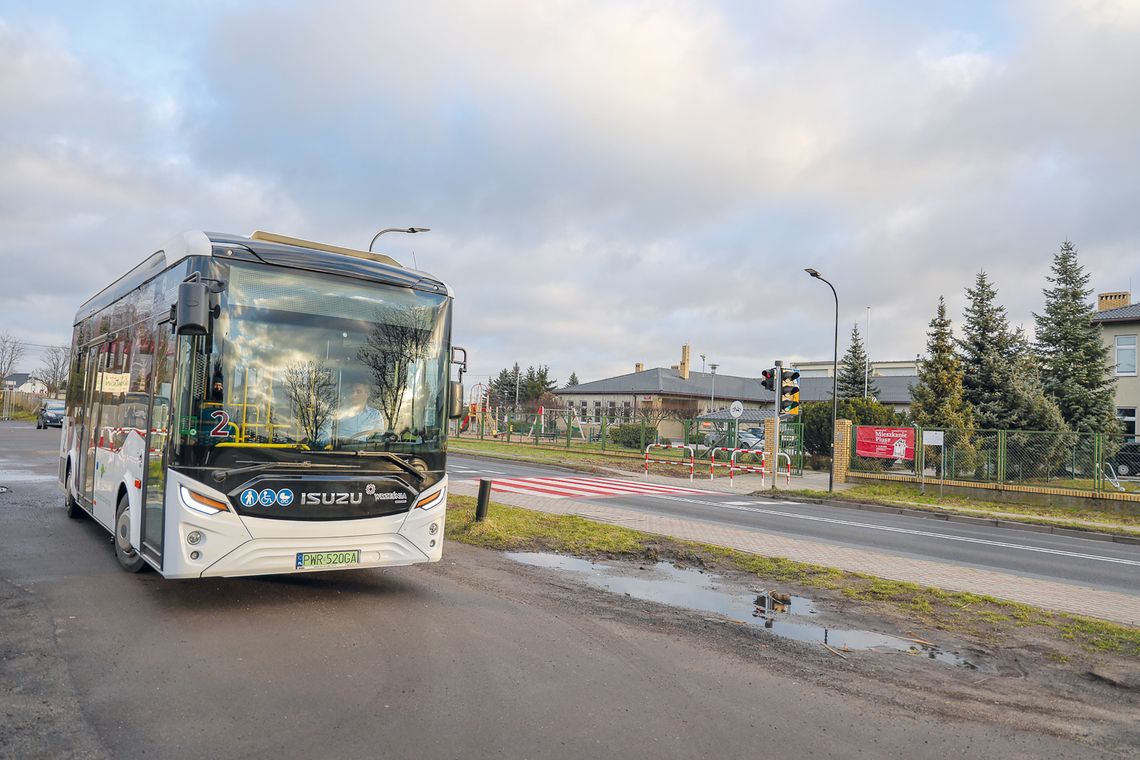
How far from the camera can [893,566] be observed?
35.1ft

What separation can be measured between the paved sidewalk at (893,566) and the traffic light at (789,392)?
7426mm

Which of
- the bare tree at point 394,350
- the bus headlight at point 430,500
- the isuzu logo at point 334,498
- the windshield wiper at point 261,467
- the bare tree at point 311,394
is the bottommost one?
the bus headlight at point 430,500

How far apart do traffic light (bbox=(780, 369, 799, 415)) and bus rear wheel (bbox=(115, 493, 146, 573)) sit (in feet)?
55.4

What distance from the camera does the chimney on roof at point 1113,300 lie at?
49.1m

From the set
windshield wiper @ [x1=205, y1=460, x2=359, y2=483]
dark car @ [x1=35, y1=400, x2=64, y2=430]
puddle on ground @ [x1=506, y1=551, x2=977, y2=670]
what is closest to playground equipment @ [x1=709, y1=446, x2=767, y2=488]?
puddle on ground @ [x1=506, y1=551, x2=977, y2=670]

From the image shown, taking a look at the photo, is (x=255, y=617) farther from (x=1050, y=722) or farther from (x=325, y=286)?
(x=1050, y=722)

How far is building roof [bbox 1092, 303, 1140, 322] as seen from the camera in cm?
4122

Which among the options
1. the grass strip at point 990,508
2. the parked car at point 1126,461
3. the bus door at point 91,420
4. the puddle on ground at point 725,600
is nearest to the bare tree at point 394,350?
the puddle on ground at point 725,600

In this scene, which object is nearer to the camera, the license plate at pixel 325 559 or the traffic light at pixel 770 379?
the license plate at pixel 325 559

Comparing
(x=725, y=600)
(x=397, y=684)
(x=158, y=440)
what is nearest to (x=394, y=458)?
(x=158, y=440)

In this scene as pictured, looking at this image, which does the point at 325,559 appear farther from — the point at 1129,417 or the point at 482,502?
the point at 1129,417

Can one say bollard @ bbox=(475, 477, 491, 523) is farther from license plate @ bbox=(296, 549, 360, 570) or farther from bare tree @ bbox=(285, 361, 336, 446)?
bare tree @ bbox=(285, 361, 336, 446)

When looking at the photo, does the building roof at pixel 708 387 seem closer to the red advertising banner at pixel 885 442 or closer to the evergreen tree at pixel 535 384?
the evergreen tree at pixel 535 384

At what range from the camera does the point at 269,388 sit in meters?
6.61
